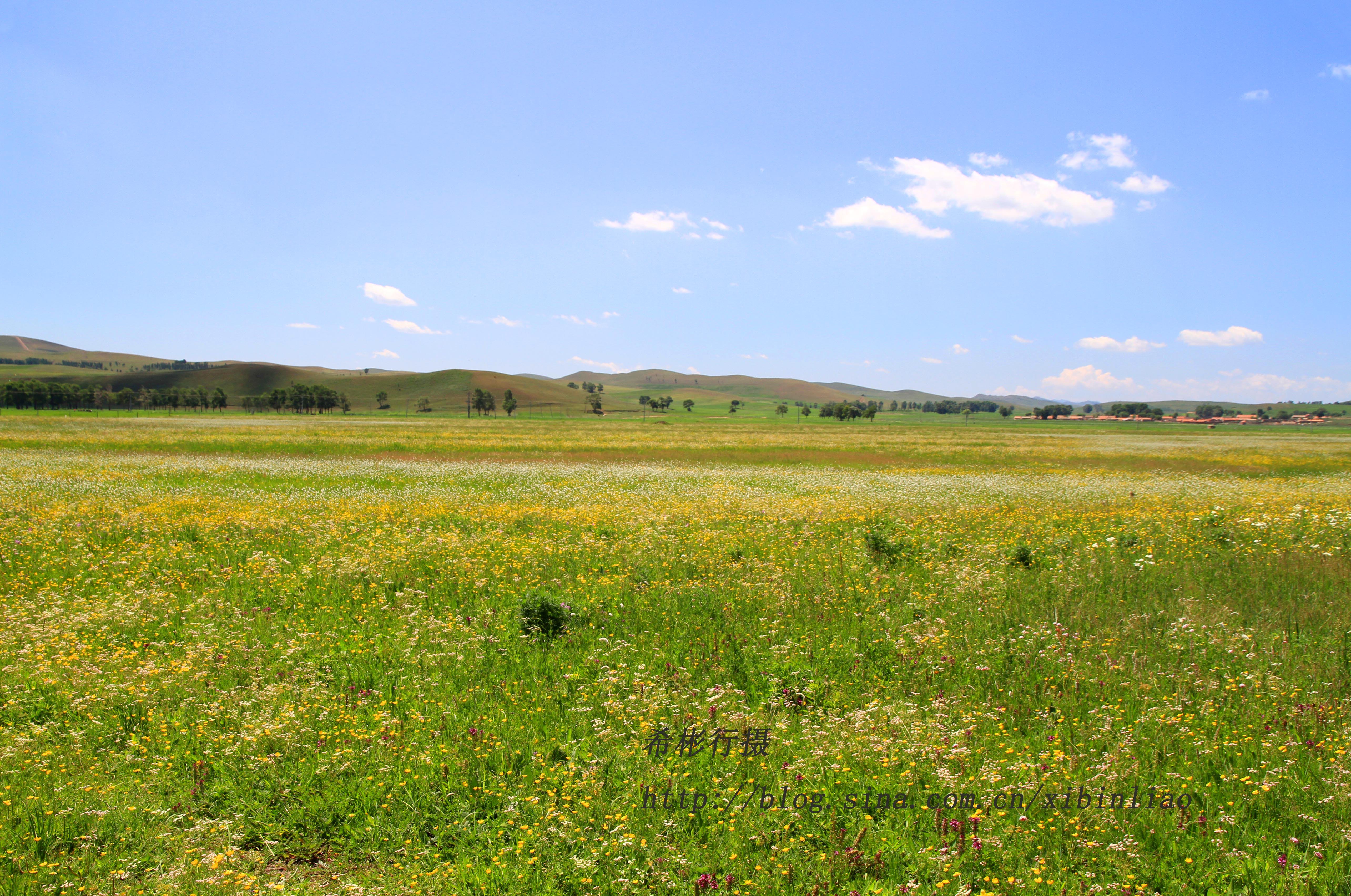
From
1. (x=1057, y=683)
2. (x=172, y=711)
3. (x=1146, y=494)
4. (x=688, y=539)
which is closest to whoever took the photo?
(x=172, y=711)

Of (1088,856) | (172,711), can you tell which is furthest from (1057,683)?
(172,711)

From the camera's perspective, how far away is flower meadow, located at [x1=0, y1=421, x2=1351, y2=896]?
167 inches

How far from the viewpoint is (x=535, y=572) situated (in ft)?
36.5

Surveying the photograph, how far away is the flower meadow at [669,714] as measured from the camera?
14.0ft

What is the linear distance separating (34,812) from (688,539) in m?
10.7

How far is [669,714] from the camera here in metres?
6.21

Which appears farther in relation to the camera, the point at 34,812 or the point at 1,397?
the point at 1,397

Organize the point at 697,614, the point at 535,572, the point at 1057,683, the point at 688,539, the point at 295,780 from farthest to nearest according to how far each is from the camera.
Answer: the point at 688,539
the point at 535,572
the point at 697,614
the point at 1057,683
the point at 295,780

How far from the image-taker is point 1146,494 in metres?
23.1

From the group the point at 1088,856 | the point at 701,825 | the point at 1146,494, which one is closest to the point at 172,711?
the point at 701,825

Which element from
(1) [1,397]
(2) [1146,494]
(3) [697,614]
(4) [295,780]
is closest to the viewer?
(4) [295,780]

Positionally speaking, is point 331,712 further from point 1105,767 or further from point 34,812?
point 1105,767

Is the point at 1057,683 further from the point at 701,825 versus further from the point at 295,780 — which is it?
the point at 295,780

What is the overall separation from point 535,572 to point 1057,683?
829cm
